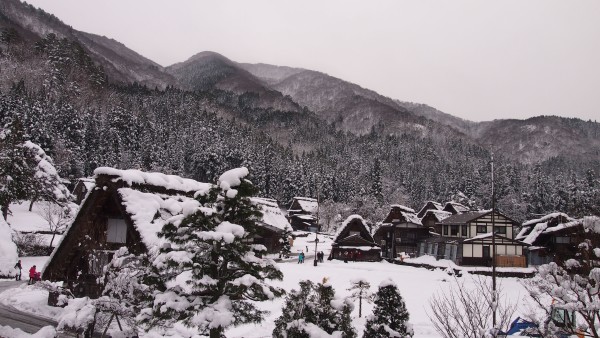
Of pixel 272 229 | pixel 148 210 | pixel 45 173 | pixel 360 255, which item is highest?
pixel 45 173

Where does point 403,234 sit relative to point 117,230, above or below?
above

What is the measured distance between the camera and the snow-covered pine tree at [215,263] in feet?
31.4

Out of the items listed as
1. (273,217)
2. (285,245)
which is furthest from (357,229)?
(273,217)

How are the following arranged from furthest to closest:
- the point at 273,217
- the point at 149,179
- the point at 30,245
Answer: the point at 273,217, the point at 30,245, the point at 149,179

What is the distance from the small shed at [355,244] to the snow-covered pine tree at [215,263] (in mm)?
41152

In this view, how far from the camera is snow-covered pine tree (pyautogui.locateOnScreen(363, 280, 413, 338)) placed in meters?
13.3

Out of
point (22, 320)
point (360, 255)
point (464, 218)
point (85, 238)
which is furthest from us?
point (360, 255)

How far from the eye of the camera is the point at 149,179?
16.9 meters

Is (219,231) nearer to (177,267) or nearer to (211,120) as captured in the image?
(177,267)

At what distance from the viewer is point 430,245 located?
53.8 meters

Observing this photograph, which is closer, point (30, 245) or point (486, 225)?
point (30, 245)

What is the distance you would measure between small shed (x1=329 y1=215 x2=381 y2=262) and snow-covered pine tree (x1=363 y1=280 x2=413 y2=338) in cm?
3713

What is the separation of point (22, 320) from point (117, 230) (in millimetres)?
6790

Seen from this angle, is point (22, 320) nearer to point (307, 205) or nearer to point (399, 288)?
point (399, 288)
